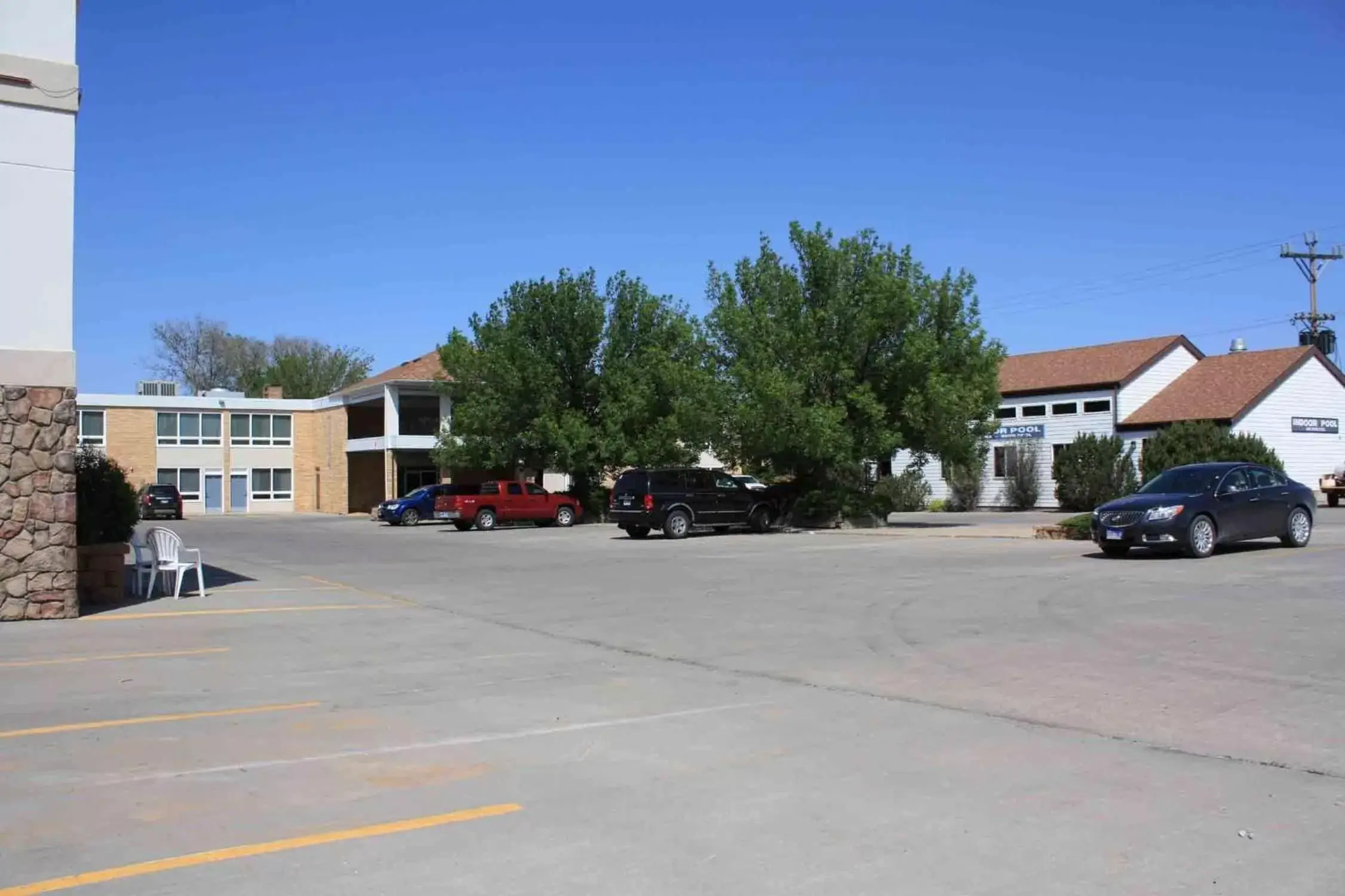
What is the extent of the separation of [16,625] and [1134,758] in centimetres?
1160

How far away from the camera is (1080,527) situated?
24562 mm

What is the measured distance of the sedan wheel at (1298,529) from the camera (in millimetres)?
20438

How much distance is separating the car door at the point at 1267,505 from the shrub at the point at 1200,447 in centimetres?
1963

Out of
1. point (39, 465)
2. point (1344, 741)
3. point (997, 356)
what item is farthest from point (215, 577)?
point (997, 356)

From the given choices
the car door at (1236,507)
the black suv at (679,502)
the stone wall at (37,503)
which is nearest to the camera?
the stone wall at (37,503)

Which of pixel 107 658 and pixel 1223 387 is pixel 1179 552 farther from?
pixel 1223 387

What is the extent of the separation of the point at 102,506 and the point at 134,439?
4635 centimetres

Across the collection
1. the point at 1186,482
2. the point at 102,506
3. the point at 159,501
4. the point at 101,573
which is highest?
the point at 1186,482

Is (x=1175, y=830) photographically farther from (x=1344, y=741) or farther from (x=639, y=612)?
(x=639, y=612)

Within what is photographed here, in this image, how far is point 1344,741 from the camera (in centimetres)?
696

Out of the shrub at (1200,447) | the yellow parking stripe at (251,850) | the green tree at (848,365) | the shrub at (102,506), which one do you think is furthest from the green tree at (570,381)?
the yellow parking stripe at (251,850)

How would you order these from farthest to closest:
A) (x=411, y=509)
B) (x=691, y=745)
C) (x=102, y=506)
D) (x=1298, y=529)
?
(x=411, y=509) < (x=1298, y=529) < (x=102, y=506) < (x=691, y=745)

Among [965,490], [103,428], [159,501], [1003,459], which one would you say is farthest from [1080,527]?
[103,428]

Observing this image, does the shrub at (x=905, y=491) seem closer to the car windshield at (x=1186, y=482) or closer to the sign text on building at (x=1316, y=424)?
the sign text on building at (x=1316, y=424)
